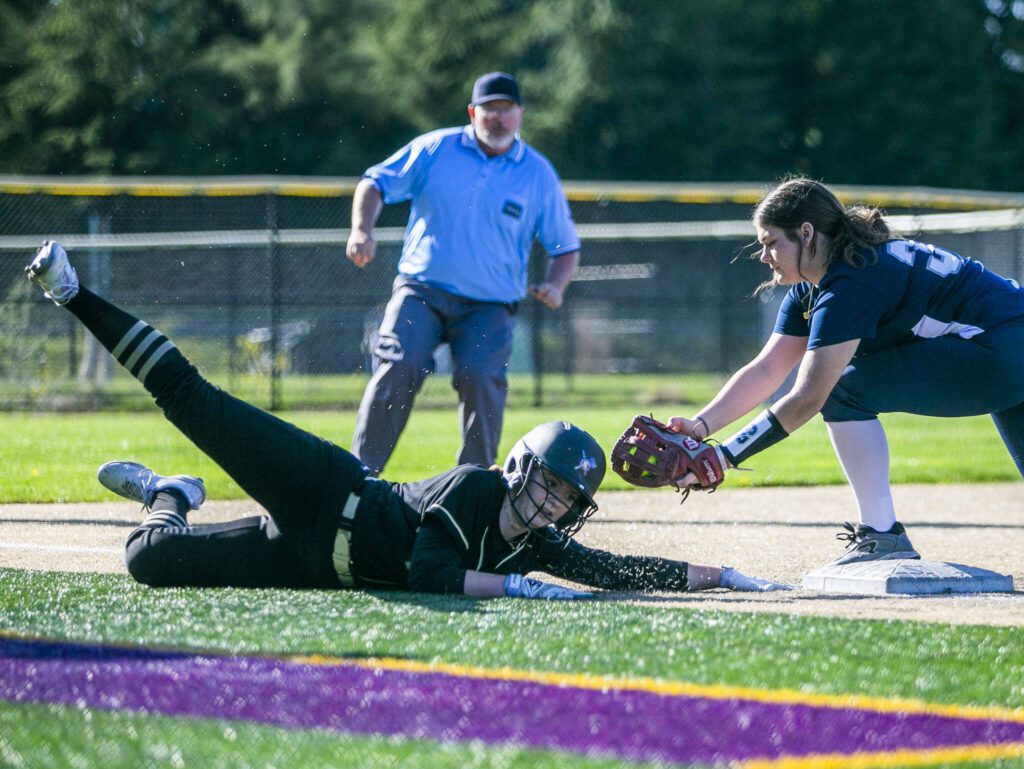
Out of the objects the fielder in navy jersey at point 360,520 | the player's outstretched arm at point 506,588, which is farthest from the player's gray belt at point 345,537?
the player's outstretched arm at point 506,588

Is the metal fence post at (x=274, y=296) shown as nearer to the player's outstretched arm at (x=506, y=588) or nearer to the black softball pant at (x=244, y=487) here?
the black softball pant at (x=244, y=487)

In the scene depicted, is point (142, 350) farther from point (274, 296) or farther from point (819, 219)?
point (274, 296)

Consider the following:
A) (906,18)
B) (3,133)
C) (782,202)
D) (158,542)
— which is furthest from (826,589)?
(906,18)

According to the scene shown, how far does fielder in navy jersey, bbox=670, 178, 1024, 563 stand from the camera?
15.0ft

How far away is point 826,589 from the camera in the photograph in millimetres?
4742

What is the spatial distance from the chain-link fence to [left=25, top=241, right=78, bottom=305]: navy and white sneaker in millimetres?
8607

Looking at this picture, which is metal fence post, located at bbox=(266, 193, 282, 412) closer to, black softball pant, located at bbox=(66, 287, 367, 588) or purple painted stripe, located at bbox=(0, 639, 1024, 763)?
black softball pant, located at bbox=(66, 287, 367, 588)

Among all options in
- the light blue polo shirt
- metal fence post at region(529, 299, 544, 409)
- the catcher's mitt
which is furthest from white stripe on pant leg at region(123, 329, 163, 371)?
metal fence post at region(529, 299, 544, 409)

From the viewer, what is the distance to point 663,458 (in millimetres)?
4543

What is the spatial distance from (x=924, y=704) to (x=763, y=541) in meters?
3.04

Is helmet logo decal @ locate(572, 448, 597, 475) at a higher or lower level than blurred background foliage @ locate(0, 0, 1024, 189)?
lower

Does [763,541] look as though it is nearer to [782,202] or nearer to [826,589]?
[826,589]

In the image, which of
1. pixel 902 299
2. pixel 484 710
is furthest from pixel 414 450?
pixel 484 710

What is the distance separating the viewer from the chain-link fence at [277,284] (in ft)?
52.2
